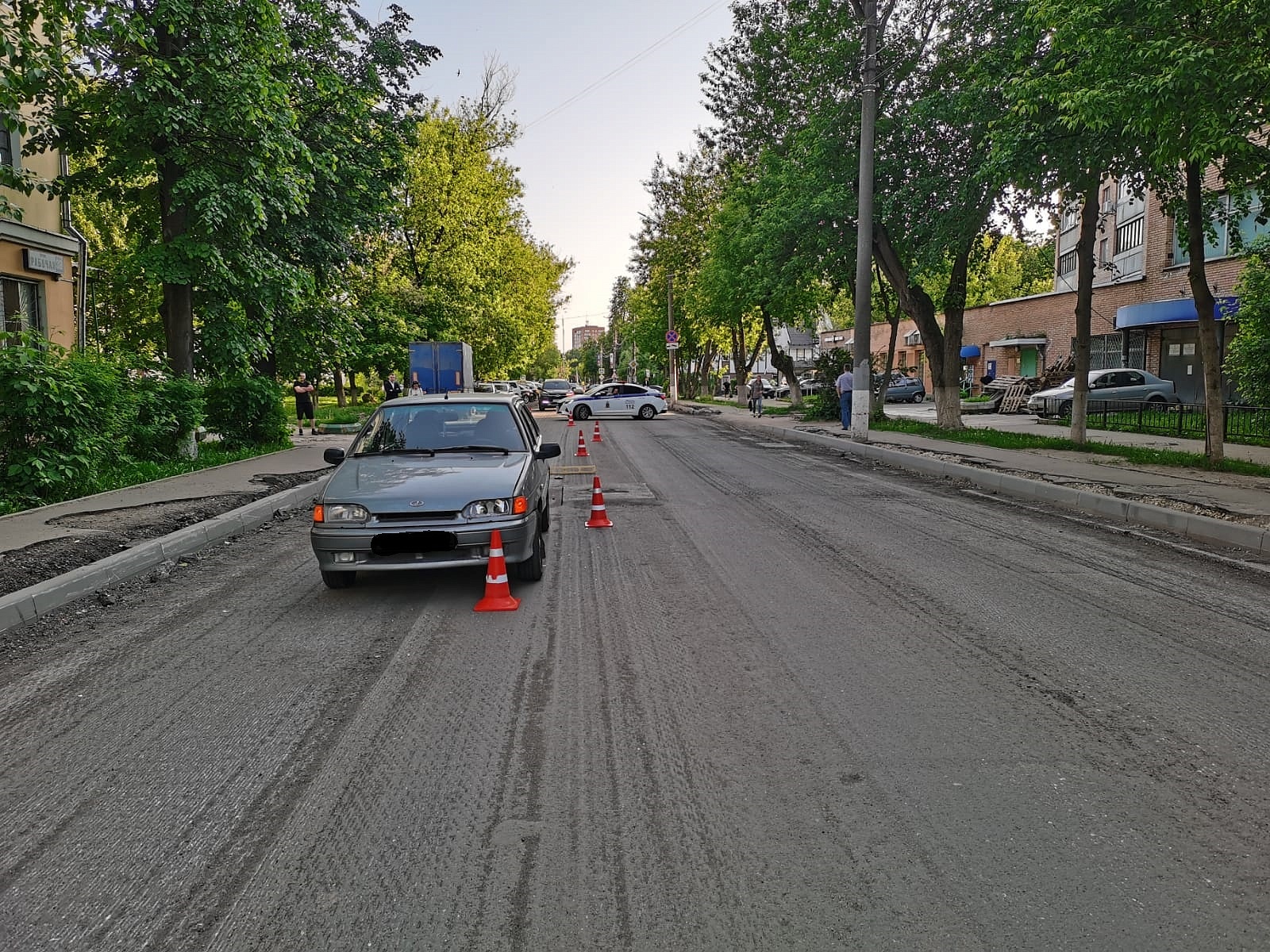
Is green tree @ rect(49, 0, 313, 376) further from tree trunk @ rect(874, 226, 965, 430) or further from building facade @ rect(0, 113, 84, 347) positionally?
tree trunk @ rect(874, 226, 965, 430)

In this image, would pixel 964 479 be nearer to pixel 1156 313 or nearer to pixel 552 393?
pixel 1156 313

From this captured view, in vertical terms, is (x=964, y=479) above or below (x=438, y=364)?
below

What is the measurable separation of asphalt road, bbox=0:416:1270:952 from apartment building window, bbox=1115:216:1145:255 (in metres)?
33.0

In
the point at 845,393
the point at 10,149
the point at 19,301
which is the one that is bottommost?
the point at 845,393

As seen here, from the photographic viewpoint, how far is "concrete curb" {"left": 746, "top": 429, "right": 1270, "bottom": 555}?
28.3ft

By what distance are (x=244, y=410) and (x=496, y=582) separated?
13072 millimetres

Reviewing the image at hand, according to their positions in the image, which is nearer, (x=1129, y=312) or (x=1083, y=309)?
(x=1083, y=309)

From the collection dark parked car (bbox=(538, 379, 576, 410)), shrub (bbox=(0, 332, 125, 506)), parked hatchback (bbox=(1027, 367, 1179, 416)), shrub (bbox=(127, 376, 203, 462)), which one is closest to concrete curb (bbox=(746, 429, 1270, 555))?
shrub (bbox=(0, 332, 125, 506))

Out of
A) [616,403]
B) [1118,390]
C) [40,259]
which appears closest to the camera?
[40,259]

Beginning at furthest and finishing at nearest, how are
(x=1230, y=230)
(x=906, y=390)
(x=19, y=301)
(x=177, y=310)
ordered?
(x=906, y=390) → (x=19, y=301) → (x=177, y=310) → (x=1230, y=230)

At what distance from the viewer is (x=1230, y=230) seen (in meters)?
15.1

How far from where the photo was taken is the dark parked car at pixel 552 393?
4884 centimetres

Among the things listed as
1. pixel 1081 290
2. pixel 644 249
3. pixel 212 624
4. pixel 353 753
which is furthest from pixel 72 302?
pixel 644 249

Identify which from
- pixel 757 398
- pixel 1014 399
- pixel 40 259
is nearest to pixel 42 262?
pixel 40 259
